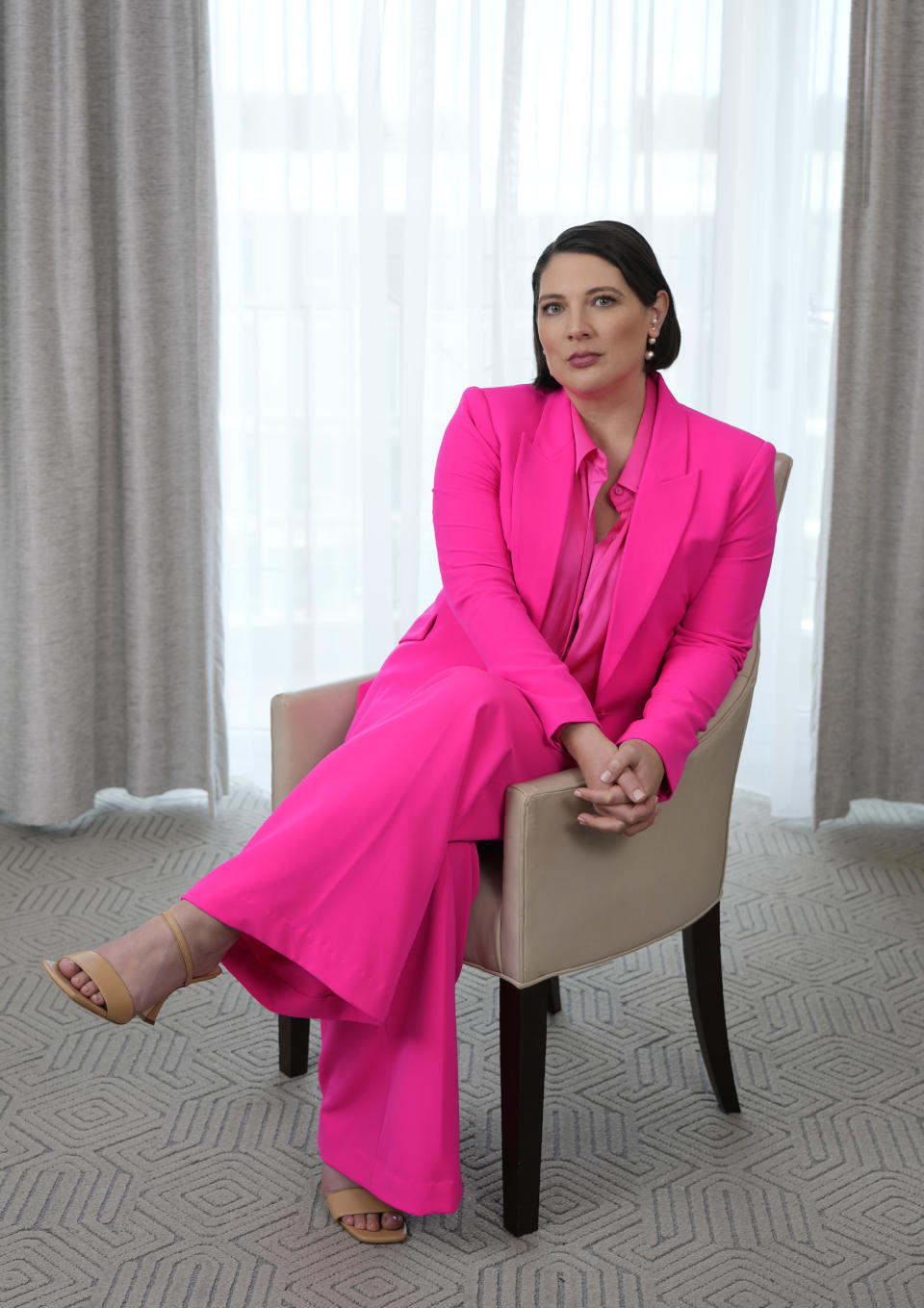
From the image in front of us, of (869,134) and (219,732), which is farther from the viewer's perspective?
(219,732)

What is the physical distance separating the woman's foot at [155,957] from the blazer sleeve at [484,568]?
525 millimetres

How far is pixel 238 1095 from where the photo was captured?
77.6 inches

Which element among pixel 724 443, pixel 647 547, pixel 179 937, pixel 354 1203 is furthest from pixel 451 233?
pixel 354 1203

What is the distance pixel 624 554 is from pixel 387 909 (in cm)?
62

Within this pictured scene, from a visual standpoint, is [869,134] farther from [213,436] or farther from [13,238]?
[13,238]

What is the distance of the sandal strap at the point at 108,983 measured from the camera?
150 centimetres

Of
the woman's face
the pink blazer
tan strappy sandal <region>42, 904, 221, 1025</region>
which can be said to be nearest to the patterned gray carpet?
tan strappy sandal <region>42, 904, 221, 1025</region>

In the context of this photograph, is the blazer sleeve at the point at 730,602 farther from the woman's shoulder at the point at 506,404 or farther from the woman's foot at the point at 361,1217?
the woman's foot at the point at 361,1217

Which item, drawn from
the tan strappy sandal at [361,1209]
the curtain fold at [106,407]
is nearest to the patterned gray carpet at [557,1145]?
the tan strappy sandal at [361,1209]

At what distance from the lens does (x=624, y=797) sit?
1605 millimetres

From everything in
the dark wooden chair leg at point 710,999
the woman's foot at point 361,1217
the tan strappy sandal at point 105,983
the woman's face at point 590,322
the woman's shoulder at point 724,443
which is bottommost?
the woman's foot at point 361,1217

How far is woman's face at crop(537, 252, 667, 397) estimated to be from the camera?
184 cm

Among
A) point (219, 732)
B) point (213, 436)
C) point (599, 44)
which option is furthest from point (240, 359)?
point (599, 44)

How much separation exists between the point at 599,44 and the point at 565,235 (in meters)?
1.33
